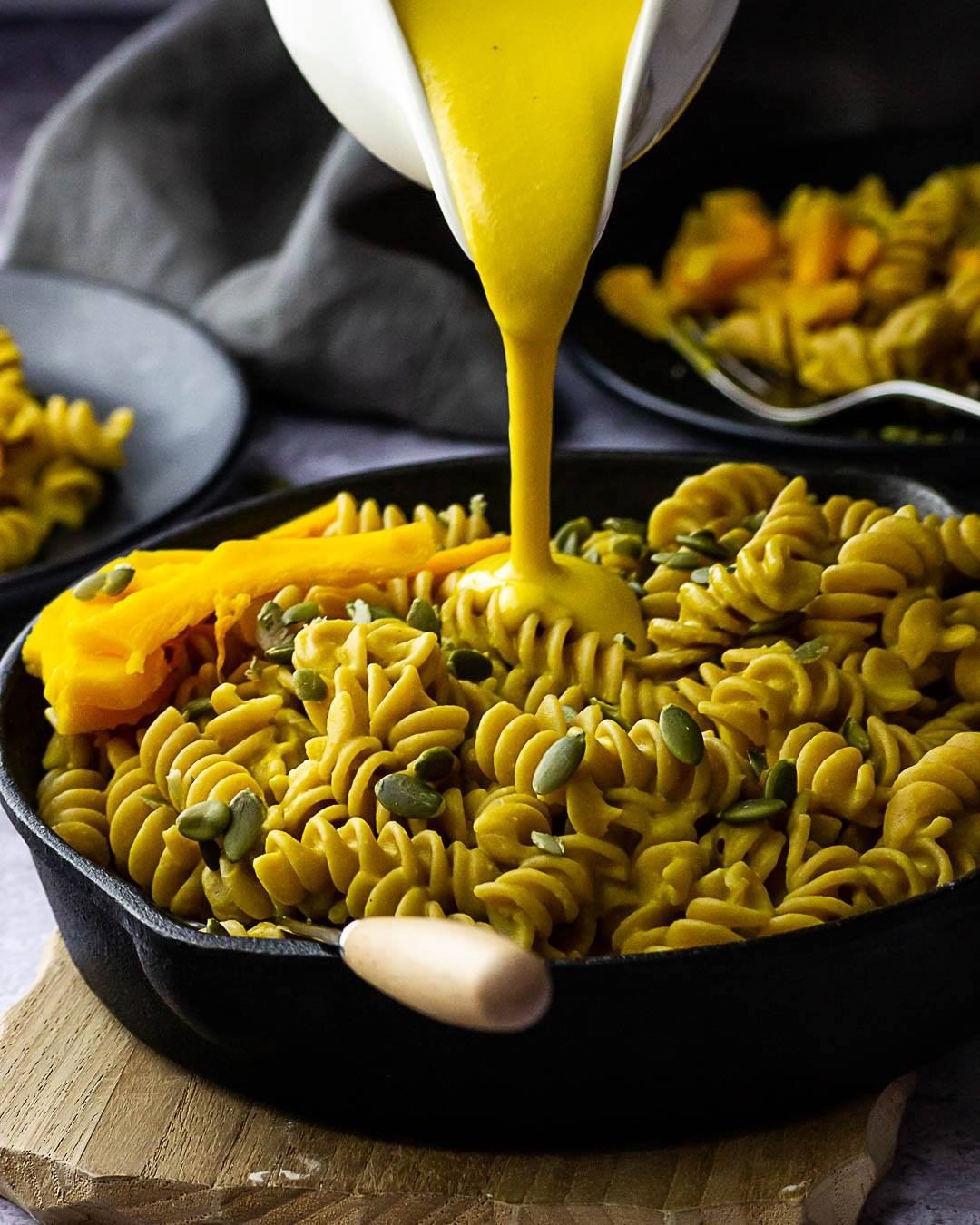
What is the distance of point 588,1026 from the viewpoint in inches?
42.5

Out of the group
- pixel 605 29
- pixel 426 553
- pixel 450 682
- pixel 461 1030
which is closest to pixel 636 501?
pixel 426 553

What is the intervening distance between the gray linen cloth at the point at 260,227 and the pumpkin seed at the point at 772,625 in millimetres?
1176

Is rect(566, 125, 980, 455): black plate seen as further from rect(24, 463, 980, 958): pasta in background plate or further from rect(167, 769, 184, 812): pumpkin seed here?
rect(167, 769, 184, 812): pumpkin seed


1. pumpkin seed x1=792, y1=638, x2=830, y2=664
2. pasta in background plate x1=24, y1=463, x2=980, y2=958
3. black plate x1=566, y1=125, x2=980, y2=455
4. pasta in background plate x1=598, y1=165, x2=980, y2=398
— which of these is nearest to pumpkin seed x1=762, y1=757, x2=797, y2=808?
pasta in background plate x1=24, y1=463, x2=980, y2=958

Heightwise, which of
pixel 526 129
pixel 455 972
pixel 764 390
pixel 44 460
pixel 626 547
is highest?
pixel 526 129

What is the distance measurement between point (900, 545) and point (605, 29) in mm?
488

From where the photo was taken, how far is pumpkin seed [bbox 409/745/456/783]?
4.12 ft

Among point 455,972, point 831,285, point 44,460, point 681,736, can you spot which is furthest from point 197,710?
point 831,285

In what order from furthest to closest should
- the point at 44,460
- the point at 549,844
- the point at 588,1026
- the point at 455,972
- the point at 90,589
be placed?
the point at 44,460 < the point at 90,589 < the point at 549,844 < the point at 588,1026 < the point at 455,972

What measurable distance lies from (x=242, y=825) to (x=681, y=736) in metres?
0.33

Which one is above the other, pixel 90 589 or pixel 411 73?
pixel 411 73

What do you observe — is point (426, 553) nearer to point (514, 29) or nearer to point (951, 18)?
point (514, 29)

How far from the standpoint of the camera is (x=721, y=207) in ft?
8.93

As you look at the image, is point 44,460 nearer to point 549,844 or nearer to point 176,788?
point 176,788
